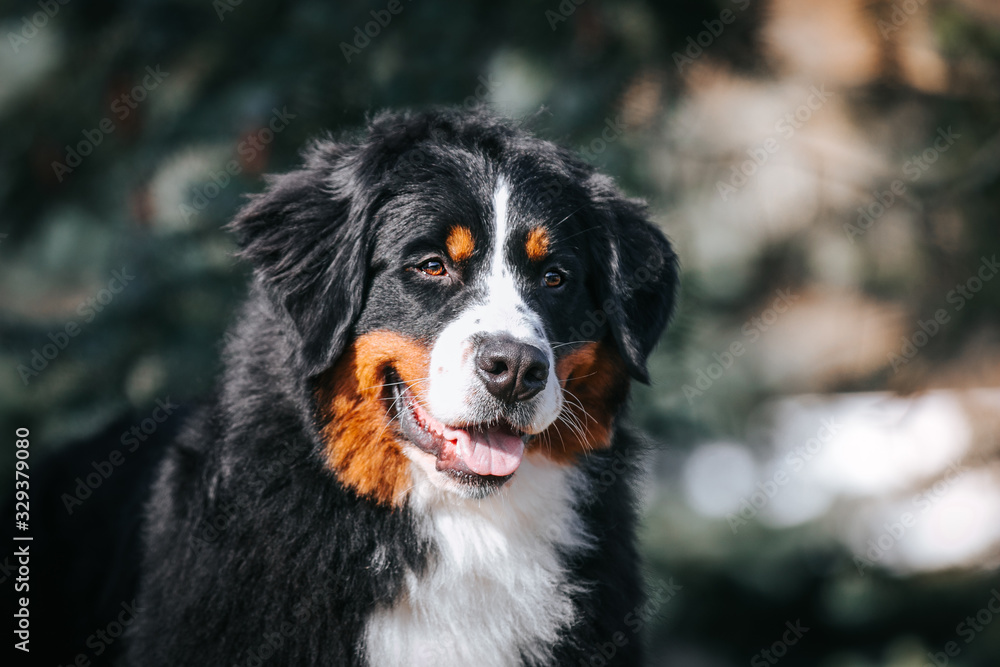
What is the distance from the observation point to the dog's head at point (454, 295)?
263 centimetres

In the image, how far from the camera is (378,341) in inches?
108

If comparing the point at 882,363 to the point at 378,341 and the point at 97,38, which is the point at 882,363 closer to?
the point at 378,341

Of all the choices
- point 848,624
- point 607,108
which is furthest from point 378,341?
point 848,624

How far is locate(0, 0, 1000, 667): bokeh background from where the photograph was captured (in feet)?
15.0
